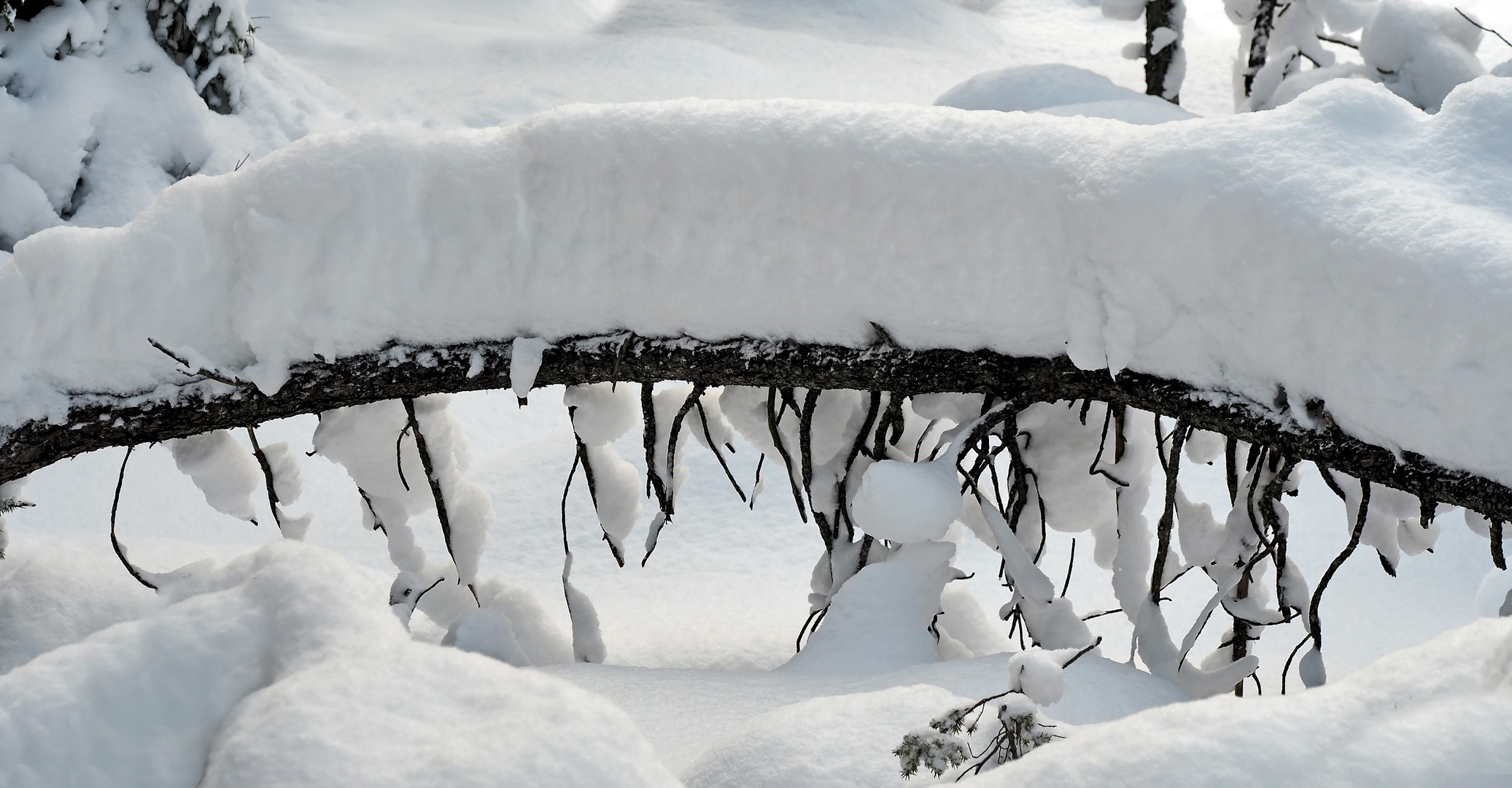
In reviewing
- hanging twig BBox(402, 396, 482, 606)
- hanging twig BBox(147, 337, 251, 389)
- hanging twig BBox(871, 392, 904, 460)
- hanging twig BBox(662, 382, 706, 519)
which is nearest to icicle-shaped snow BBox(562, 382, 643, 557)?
hanging twig BBox(662, 382, 706, 519)

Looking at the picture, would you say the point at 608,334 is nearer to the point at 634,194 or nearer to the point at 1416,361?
the point at 634,194

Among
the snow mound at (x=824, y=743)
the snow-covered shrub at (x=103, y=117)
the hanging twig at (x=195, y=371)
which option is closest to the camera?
the snow mound at (x=824, y=743)

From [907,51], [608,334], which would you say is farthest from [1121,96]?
[907,51]

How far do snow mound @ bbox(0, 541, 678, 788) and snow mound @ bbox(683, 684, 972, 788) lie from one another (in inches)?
24.3

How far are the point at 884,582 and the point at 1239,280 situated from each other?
126cm

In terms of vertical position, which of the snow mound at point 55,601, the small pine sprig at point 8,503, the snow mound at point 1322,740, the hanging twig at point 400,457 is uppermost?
the snow mound at point 1322,740

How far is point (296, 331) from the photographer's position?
261 centimetres

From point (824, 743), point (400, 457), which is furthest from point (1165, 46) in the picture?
point (824, 743)

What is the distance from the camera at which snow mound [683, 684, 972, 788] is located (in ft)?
5.90

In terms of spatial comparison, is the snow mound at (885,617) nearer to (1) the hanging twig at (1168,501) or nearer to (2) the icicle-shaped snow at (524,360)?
(1) the hanging twig at (1168,501)

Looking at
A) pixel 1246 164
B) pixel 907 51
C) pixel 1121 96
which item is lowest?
pixel 907 51

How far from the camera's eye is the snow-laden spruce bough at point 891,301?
212 centimetres

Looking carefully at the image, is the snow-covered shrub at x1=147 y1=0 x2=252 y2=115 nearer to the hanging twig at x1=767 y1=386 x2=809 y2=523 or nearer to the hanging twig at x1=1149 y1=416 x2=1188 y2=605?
the hanging twig at x1=767 y1=386 x2=809 y2=523

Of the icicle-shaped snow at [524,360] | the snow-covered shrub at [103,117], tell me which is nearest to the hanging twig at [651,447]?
the icicle-shaped snow at [524,360]
